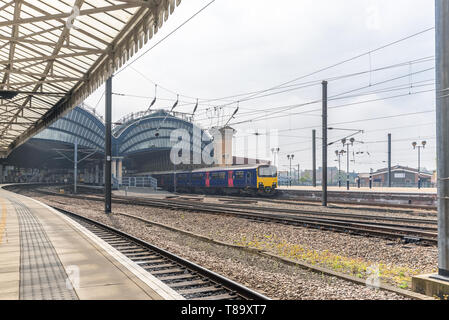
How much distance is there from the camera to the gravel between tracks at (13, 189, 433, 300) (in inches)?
243

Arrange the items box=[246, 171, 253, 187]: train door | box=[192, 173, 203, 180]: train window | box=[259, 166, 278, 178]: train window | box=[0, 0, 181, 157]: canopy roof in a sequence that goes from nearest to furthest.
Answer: box=[0, 0, 181, 157]: canopy roof < box=[259, 166, 278, 178]: train window < box=[246, 171, 253, 187]: train door < box=[192, 173, 203, 180]: train window

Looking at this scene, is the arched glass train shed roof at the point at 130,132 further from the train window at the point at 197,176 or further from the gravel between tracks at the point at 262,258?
the gravel between tracks at the point at 262,258

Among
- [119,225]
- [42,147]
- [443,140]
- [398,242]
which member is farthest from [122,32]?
[42,147]

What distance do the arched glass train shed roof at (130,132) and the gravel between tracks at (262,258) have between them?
172 feet

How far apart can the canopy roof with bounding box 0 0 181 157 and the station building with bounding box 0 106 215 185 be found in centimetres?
4622

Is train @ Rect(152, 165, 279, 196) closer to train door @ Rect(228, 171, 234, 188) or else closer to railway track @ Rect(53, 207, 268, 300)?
train door @ Rect(228, 171, 234, 188)

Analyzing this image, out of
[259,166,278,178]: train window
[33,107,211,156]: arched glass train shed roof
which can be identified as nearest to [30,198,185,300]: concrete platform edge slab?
[259,166,278,178]: train window

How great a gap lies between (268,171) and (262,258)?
82.9 feet

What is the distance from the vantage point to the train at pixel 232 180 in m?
33.8

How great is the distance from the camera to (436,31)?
5.91m

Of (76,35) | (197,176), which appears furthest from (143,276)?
(197,176)

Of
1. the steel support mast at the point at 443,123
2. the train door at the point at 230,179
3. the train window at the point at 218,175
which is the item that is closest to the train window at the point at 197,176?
the train window at the point at 218,175

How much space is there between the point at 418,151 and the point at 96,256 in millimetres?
62544

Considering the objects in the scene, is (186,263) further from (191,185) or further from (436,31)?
(191,185)
